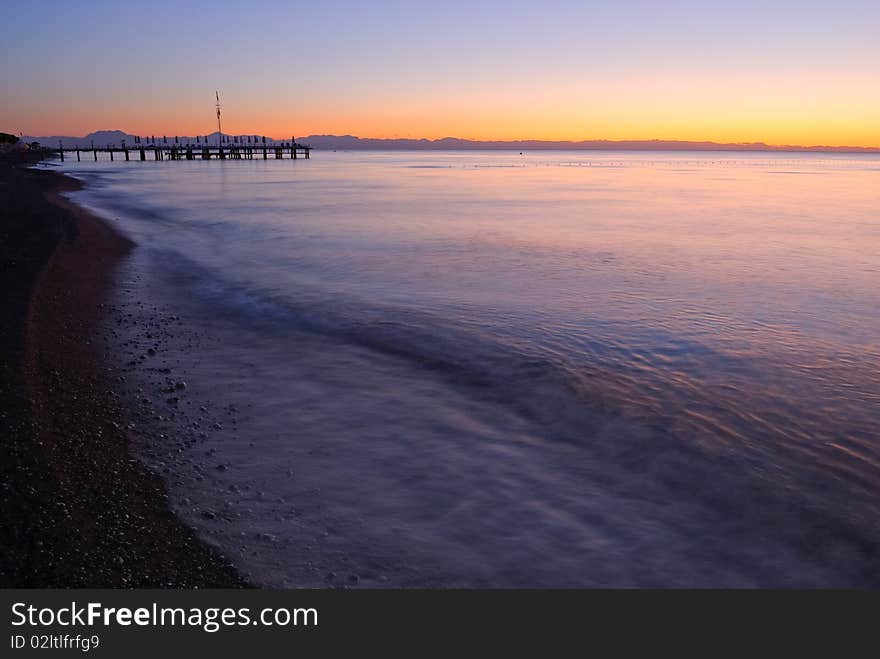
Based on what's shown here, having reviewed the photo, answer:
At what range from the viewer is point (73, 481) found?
5648 mm

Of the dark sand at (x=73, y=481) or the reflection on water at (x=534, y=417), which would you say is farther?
the reflection on water at (x=534, y=417)

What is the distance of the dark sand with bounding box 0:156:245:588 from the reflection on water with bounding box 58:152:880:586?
0.42 meters

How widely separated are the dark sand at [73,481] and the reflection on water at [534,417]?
0.42m

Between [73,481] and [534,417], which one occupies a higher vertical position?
[73,481]

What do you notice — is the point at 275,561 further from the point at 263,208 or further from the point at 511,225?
the point at 263,208

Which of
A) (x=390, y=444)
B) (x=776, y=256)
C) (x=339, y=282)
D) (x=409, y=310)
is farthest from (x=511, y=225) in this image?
(x=390, y=444)

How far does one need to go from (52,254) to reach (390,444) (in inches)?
524

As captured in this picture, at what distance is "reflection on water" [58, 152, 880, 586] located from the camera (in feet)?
17.9

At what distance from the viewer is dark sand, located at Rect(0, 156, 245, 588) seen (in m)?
4.55

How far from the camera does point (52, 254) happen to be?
16062mm

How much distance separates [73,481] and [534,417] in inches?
211

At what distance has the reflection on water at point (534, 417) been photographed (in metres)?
5.45

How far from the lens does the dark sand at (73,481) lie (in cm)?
455

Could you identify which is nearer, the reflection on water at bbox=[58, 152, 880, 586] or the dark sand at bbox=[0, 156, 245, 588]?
the dark sand at bbox=[0, 156, 245, 588]
